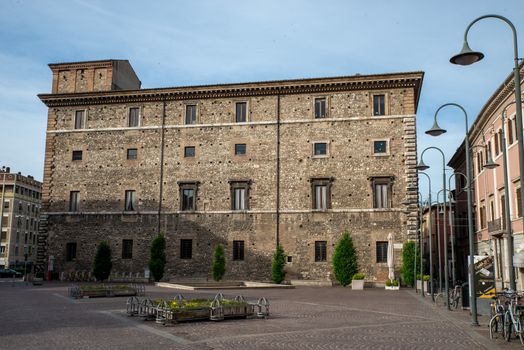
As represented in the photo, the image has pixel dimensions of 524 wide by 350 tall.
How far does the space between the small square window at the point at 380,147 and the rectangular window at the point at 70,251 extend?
75.2 feet

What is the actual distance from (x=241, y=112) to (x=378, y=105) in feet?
31.3

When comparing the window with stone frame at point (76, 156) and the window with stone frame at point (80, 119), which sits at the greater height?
the window with stone frame at point (80, 119)

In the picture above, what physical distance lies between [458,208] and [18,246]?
6515 centimetres

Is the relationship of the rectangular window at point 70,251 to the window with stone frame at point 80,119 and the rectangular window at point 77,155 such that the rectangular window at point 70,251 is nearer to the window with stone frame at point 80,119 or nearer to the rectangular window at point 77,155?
the rectangular window at point 77,155

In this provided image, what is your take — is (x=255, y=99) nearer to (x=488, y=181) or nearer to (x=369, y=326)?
(x=488, y=181)

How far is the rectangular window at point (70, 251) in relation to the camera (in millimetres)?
39406

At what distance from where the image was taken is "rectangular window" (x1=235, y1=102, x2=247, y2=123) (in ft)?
124

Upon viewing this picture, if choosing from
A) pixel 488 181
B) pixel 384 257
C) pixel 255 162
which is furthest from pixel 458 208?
pixel 255 162

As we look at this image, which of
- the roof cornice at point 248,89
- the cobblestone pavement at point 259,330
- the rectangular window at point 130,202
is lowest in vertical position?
the cobblestone pavement at point 259,330

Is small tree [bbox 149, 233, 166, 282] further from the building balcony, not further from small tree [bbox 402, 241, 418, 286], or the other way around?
the building balcony

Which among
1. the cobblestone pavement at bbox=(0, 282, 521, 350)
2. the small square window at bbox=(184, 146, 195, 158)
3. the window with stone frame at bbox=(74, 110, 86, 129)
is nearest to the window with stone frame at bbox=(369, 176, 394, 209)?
the small square window at bbox=(184, 146, 195, 158)

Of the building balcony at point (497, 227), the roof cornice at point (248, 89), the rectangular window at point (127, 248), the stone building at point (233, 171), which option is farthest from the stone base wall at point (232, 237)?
the roof cornice at point (248, 89)

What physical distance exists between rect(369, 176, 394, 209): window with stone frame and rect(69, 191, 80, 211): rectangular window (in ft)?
70.6

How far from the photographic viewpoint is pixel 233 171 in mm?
37125
